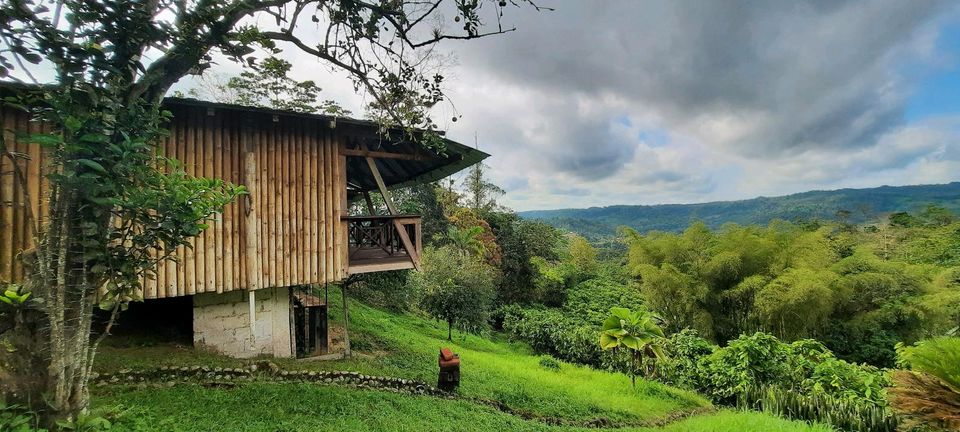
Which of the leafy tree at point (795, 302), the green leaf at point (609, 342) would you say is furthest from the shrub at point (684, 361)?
the leafy tree at point (795, 302)

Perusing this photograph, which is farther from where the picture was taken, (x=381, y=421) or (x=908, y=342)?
(x=908, y=342)

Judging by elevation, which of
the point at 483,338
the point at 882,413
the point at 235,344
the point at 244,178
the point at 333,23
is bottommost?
the point at 483,338

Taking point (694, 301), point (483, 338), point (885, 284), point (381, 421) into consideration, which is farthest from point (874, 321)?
point (381, 421)

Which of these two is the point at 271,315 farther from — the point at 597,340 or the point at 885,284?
the point at 885,284

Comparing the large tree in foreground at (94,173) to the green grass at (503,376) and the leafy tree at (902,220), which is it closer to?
the green grass at (503,376)

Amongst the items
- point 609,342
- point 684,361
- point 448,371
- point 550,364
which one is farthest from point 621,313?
point 448,371

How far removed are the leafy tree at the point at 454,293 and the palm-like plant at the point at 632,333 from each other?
251 inches

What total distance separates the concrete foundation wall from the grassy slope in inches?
14.2

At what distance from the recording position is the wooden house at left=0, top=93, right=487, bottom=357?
621 cm

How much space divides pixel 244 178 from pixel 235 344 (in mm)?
2929

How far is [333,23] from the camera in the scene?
14.6 ft

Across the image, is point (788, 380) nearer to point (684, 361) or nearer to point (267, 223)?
point (684, 361)

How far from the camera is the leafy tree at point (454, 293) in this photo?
1571cm

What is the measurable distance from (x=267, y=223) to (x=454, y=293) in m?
9.64
